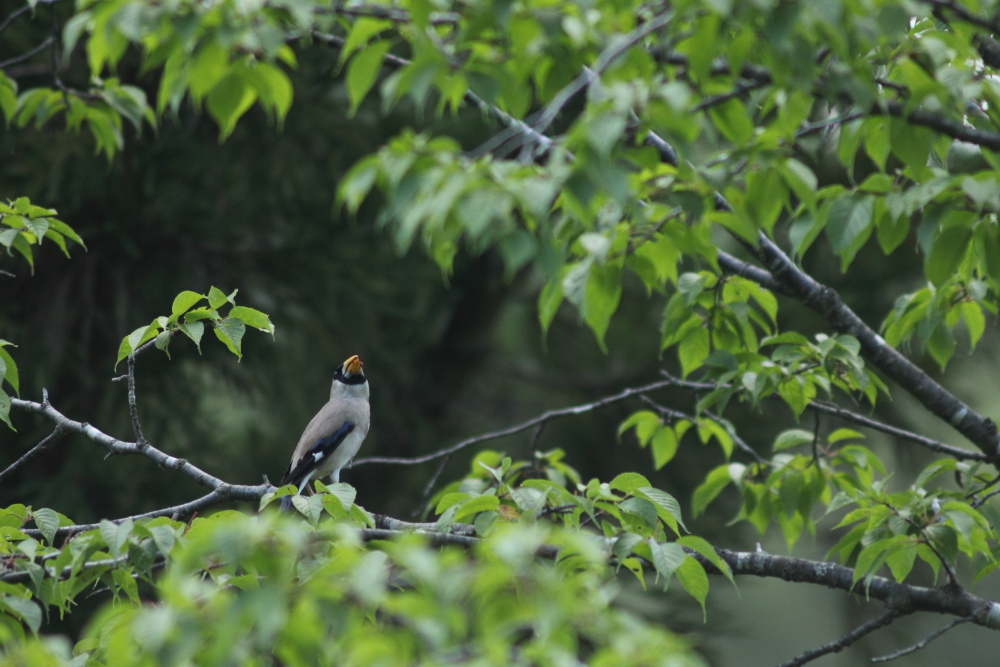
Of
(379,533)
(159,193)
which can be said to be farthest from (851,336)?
(159,193)

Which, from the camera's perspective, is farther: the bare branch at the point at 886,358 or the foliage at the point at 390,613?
the bare branch at the point at 886,358

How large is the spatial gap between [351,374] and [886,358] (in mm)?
4431

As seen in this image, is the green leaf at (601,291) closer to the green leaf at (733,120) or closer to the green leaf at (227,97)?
the green leaf at (733,120)

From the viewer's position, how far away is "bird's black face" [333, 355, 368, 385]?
6953 mm

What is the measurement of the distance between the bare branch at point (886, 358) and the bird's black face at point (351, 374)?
12.6 feet

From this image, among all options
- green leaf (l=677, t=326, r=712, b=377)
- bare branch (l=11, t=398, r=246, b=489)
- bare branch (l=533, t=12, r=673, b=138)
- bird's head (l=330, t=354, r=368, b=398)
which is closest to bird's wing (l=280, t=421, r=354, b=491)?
bird's head (l=330, t=354, r=368, b=398)

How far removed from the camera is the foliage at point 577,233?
6.00 ft

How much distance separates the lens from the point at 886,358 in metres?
3.76

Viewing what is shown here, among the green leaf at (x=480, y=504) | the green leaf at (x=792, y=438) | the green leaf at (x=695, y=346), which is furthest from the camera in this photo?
the green leaf at (x=792, y=438)

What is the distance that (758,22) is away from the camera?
2.31m

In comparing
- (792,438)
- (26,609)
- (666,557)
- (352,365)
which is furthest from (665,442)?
(352,365)

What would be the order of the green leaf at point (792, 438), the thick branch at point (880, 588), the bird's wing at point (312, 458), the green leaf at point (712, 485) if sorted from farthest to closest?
the bird's wing at point (312, 458) < the green leaf at point (712, 485) < the green leaf at point (792, 438) < the thick branch at point (880, 588)

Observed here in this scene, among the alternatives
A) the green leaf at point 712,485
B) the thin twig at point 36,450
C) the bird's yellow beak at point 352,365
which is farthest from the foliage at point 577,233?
the bird's yellow beak at point 352,365

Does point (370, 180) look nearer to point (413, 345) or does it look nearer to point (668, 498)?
point (668, 498)
